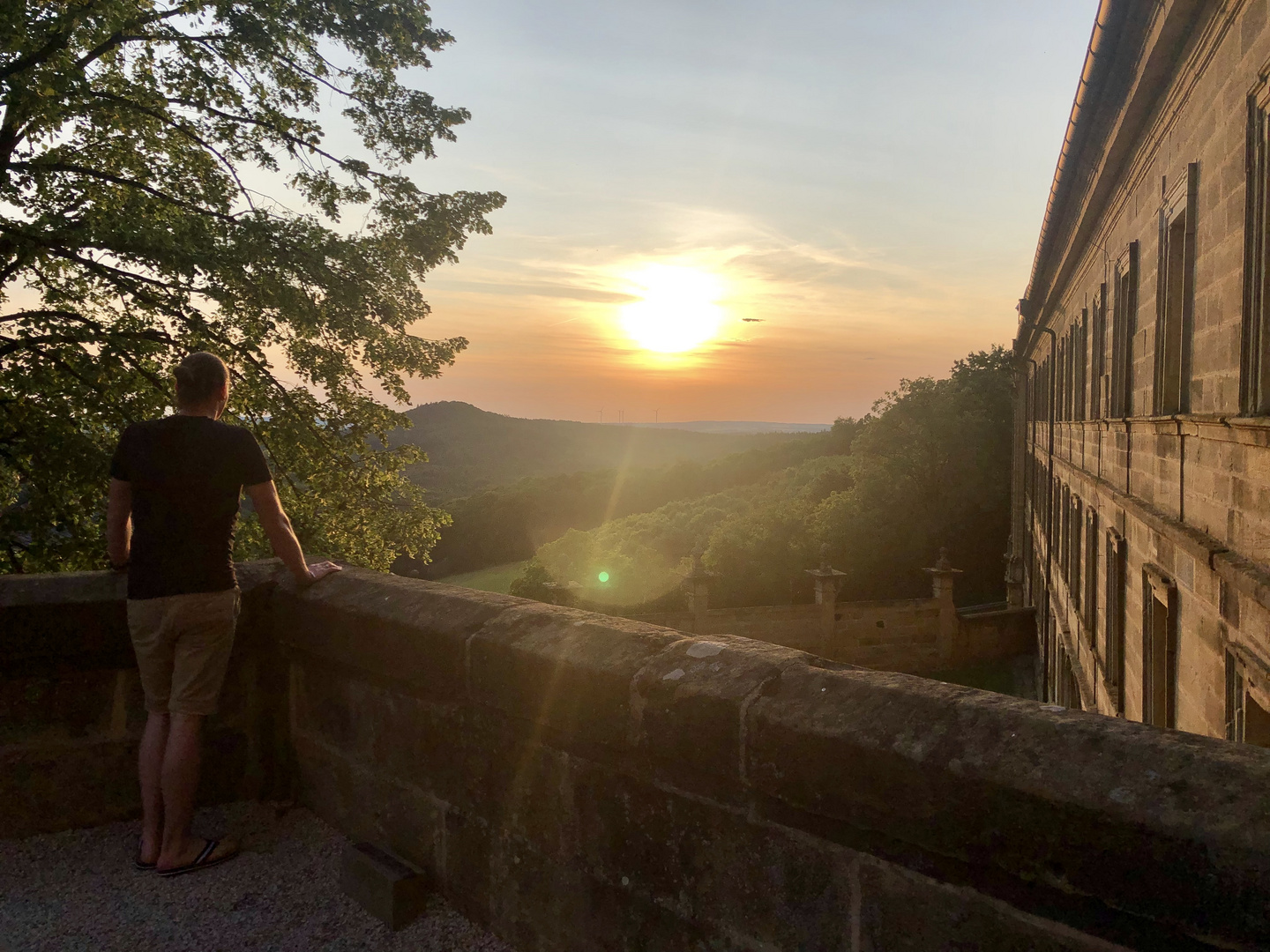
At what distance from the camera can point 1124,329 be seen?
319 inches

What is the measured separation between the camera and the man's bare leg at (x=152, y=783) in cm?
276

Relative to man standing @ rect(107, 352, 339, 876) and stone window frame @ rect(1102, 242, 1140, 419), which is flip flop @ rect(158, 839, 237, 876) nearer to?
man standing @ rect(107, 352, 339, 876)

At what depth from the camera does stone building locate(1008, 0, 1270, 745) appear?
13.2 feet


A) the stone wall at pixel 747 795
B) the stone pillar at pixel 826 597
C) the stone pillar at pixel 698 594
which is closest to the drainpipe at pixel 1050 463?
the stone pillar at pixel 826 597

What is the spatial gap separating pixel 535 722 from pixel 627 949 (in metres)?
0.56

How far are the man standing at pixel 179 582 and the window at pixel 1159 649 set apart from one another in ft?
18.3

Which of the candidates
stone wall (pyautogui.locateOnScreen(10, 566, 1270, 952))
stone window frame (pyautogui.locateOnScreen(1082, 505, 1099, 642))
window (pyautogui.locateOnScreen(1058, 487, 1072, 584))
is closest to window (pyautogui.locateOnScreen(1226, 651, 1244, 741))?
stone wall (pyautogui.locateOnScreen(10, 566, 1270, 952))

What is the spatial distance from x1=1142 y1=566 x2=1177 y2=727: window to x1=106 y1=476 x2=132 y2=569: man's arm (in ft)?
19.2

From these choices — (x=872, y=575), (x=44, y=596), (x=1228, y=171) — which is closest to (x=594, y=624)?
(x=44, y=596)

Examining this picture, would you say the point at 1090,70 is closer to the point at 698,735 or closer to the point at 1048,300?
the point at 698,735

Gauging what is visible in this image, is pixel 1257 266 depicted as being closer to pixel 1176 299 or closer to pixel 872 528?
pixel 1176 299

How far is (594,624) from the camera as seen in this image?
7.38 ft

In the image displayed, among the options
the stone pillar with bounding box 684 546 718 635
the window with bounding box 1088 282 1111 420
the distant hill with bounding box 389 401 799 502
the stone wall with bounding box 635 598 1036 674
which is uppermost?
the window with bounding box 1088 282 1111 420

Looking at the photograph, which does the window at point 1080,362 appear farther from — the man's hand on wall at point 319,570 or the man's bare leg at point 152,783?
the man's bare leg at point 152,783
